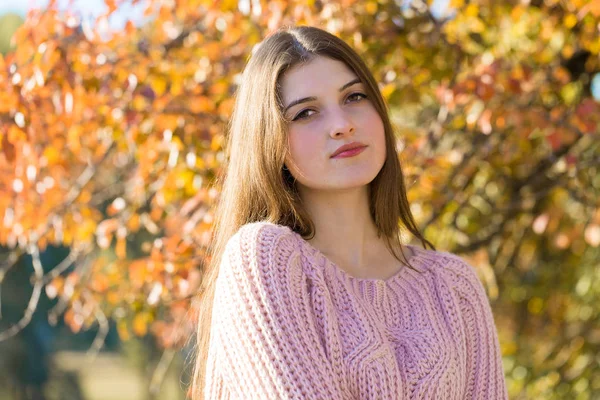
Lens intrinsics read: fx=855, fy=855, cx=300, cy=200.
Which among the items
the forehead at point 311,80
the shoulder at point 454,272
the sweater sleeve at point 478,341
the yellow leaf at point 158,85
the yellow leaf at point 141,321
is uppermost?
the forehead at point 311,80

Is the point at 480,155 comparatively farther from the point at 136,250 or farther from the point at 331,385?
the point at 136,250

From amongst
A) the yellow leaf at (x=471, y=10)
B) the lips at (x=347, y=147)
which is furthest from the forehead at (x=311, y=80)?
the yellow leaf at (x=471, y=10)

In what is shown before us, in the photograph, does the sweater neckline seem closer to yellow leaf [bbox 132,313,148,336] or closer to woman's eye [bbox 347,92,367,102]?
woman's eye [bbox 347,92,367,102]

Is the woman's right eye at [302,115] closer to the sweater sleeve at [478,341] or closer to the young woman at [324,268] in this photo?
the young woman at [324,268]

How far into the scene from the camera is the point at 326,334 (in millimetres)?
1859

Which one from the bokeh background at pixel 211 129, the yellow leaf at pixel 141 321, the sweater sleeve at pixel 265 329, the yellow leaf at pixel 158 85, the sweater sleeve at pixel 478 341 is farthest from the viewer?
the yellow leaf at pixel 141 321

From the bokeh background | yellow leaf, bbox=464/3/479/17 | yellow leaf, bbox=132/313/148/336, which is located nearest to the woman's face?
the bokeh background

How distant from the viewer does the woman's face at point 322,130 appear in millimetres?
2031

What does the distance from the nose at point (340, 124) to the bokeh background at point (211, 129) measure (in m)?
0.90

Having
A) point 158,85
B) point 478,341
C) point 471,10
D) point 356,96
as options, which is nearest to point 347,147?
point 356,96

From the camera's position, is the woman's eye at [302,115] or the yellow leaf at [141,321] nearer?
the woman's eye at [302,115]

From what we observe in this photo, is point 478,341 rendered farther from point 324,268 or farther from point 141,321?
point 141,321

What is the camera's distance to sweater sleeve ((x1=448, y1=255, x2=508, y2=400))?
212 centimetres

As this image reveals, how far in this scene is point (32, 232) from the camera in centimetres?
358
